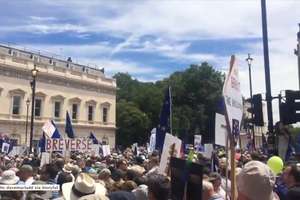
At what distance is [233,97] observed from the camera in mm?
5762

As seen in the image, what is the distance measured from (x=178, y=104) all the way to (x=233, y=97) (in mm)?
74450

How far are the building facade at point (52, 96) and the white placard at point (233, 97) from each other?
46.6m

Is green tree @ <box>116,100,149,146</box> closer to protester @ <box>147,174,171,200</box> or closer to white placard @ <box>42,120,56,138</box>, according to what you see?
white placard @ <box>42,120,56,138</box>

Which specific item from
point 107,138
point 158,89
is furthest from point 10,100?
point 158,89

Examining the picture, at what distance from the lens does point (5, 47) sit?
5838 centimetres

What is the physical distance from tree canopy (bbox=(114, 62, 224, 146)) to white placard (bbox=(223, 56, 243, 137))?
209 feet

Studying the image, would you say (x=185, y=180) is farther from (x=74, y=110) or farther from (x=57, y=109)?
(x=74, y=110)

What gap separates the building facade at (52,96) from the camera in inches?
2125

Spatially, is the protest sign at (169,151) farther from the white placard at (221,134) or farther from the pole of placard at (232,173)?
the pole of placard at (232,173)

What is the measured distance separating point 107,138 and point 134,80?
28.3m

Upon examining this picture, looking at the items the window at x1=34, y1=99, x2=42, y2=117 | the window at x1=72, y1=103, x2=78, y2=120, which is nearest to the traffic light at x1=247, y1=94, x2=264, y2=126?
the window at x1=34, y1=99, x2=42, y2=117

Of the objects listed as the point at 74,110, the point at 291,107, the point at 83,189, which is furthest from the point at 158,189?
the point at 74,110

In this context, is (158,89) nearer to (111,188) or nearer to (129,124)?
(129,124)

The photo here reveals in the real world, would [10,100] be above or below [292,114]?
above
